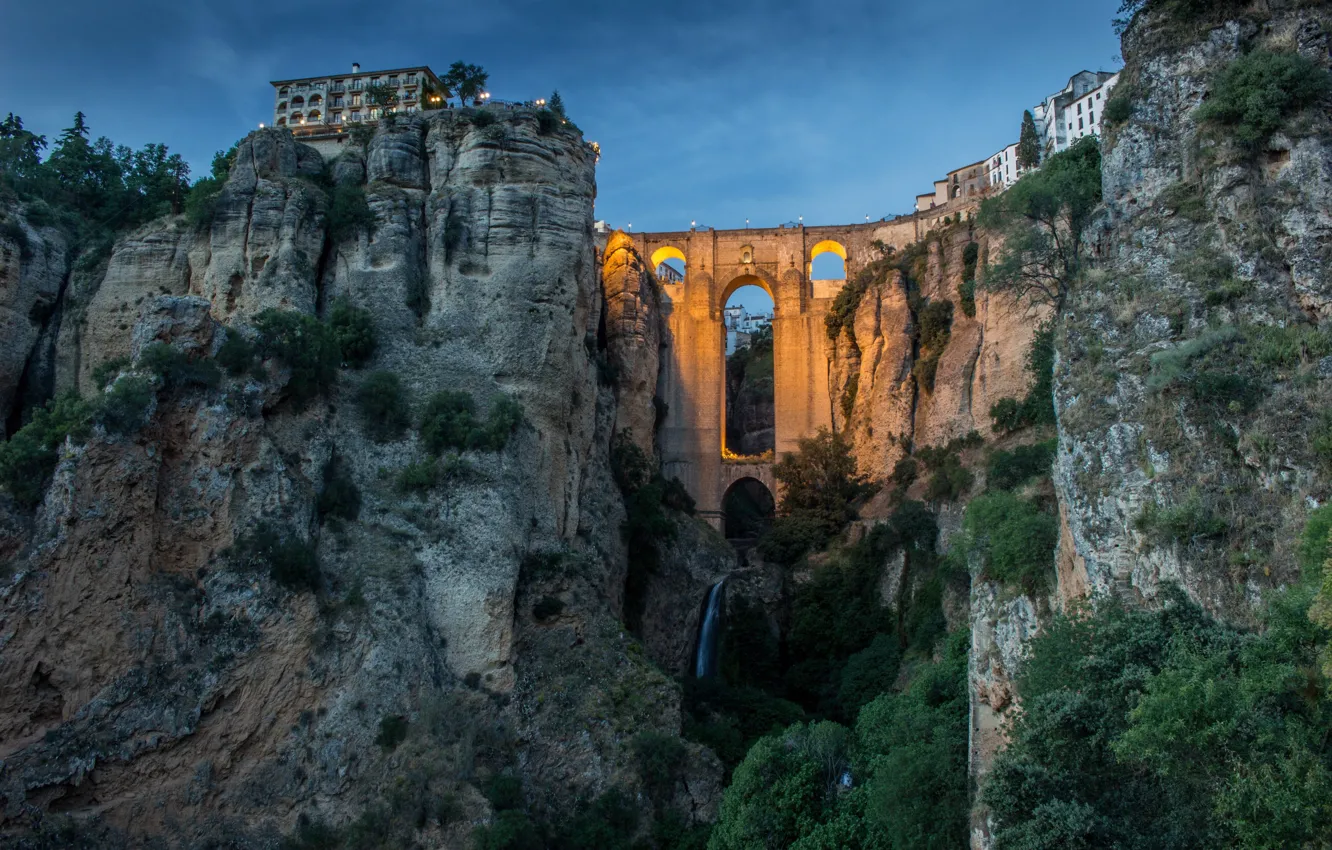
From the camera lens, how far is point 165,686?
2681 cm

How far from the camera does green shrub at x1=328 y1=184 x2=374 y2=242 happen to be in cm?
3731

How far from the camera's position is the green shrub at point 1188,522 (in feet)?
54.1

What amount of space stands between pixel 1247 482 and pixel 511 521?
20.5 metres

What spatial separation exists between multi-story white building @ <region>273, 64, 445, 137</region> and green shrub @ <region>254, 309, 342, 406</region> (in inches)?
885

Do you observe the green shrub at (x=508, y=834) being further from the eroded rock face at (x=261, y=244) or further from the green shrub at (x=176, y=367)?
the eroded rock face at (x=261, y=244)

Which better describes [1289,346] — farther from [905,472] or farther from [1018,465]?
[905,472]

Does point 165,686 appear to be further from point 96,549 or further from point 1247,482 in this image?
point 1247,482

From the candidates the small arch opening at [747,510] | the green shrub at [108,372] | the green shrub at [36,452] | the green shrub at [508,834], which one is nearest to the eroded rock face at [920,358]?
the small arch opening at [747,510]

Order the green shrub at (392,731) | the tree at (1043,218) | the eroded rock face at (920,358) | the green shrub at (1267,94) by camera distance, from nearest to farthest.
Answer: the green shrub at (1267,94) < the green shrub at (392,731) < the tree at (1043,218) < the eroded rock face at (920,358)

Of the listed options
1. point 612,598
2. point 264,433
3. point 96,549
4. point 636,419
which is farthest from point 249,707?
point 636,419

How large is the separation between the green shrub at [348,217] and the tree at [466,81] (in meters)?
8.62

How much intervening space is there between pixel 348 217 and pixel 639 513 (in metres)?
13.7

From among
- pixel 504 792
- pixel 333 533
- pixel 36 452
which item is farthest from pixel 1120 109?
pixel 36 452

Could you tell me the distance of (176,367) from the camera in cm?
2920
